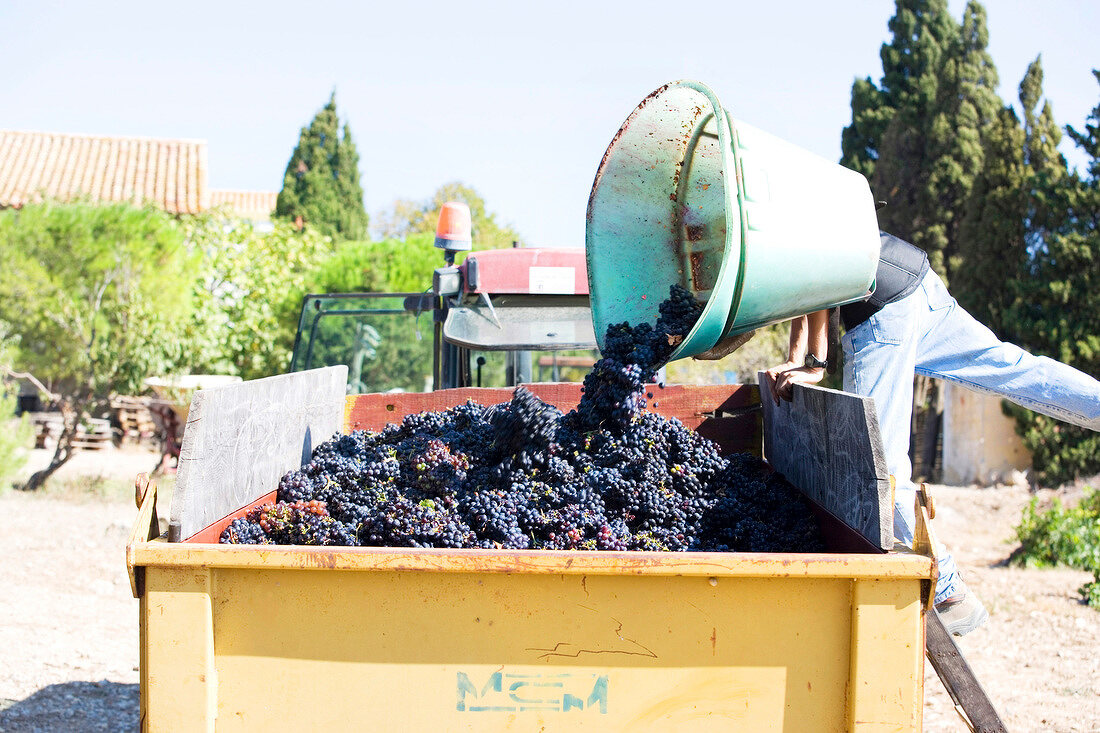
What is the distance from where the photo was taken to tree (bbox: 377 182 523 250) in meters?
24.0

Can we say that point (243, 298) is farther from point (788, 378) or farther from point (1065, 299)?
point (788, 378)

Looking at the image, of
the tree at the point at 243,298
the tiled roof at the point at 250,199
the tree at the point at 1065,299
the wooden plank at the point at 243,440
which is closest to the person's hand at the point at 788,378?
the wooden plank at the point at 243,440

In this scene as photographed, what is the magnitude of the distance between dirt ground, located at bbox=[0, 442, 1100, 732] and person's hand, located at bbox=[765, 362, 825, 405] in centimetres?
165

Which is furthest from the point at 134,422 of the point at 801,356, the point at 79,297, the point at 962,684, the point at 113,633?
the point at 962,684

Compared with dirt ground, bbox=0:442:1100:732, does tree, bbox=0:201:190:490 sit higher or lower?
higher

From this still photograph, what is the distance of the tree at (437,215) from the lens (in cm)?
2403

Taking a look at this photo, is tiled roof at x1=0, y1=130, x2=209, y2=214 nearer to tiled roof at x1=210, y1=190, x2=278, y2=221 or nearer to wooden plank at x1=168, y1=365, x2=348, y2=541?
tiled roof at x1=210, y1=190, x2=278, y2=221

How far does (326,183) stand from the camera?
92.8 ft

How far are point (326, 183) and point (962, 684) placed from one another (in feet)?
91.6

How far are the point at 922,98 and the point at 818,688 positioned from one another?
15027 mm

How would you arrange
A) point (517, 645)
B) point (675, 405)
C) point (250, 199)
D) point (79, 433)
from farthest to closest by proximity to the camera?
point (250, 199) → point (79, 433) → point (675, 405) → point (517, 645)

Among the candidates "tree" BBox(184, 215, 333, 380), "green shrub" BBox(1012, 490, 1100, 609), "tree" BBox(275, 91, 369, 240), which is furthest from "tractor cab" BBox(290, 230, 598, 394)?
"tree" BBox(275, 91, 369, 240)

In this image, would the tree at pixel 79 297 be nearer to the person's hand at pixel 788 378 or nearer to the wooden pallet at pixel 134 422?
the wooden pallet at pixel 134 422

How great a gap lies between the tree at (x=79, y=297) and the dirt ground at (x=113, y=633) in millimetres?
1632
